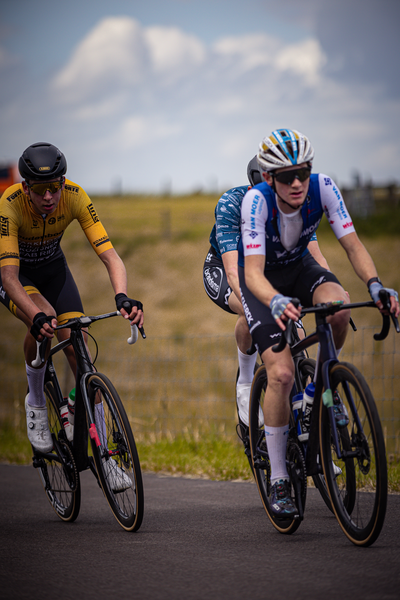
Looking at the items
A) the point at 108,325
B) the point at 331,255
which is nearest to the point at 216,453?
the point at 108,325

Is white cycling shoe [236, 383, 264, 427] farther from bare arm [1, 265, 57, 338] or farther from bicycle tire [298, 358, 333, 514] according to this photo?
bare arm [1, 265, 57, 338]

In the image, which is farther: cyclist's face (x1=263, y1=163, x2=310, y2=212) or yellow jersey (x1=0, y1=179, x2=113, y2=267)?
yellow jersey (x1=0, y1=179, x2=113, y2=267)

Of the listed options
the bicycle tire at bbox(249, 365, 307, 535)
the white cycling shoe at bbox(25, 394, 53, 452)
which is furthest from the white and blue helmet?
the white cycling shoe at bbox(25, 394, 53, 452)

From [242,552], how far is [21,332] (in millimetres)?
20890

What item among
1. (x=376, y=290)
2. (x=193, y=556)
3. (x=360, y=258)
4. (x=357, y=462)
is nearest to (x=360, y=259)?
(x=360, y=258)

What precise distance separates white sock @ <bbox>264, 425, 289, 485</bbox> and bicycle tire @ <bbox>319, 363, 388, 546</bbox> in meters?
0.36

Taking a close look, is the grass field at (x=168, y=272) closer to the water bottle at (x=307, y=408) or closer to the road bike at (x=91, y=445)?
the road bike at (x=91, y=445)

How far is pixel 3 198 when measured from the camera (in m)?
5.08

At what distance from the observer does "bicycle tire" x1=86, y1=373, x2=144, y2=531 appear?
13.8ft

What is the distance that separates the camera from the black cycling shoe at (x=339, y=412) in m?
3.63

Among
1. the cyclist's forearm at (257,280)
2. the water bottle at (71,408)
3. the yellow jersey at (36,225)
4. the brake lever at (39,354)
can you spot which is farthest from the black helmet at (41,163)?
the cyclist's forearm at (257,280)

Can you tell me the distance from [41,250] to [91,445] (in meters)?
1.68

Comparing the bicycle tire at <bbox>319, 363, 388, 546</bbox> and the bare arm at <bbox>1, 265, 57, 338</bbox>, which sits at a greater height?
the bare arm at <bbox>1, 265, 57, 338</bbox>

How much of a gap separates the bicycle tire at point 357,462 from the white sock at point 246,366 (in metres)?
1.47
